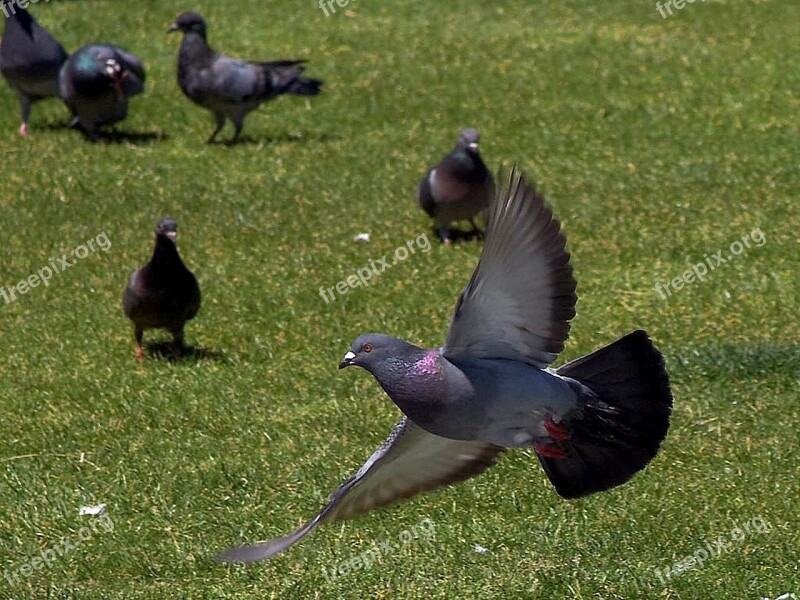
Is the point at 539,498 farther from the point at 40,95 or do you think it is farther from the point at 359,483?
the point at 40,95

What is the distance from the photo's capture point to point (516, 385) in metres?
4.96

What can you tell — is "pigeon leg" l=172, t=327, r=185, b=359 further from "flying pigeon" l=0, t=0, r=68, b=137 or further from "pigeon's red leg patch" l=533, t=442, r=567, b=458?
"flying pigeon" l=0, t=0, r=68, b=137

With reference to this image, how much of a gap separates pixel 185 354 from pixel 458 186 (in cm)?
255

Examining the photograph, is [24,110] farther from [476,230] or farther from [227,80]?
[476,230]

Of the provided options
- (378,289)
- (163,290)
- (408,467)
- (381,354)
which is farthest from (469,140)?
(381,354)

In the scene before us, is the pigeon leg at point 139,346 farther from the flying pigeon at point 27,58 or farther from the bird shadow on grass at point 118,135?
the flying pigeon at point 27,58

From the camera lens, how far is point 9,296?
9.55m

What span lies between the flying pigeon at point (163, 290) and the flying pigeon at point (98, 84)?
4.40 metres

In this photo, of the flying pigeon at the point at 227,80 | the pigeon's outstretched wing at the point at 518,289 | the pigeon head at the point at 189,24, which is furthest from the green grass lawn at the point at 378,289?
the pigeon's outstretched wing at the point at 518,289

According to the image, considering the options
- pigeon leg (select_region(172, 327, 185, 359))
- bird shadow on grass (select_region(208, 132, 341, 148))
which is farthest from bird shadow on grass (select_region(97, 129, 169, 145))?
pigeon leg (select_region(172, 327, 185, 359))

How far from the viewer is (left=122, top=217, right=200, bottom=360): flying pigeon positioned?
8.07 meters

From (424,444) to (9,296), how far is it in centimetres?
492

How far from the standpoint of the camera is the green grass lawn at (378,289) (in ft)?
19.9

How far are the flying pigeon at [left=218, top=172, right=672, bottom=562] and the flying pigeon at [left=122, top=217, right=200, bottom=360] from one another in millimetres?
2969
